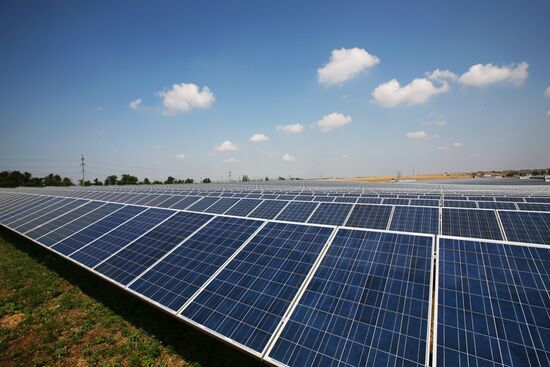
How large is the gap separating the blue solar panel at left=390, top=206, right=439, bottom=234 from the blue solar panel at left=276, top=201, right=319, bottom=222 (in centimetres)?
466

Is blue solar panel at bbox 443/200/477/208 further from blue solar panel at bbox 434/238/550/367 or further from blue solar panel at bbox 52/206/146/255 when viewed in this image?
blue solar panel at bbox 52/206/146/255

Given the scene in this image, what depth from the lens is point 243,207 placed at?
59.6ft

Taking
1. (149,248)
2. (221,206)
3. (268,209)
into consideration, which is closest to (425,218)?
(268,209)

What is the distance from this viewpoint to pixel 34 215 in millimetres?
19625

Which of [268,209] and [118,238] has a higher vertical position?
[268,209]

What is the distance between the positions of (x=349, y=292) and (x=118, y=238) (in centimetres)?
1018

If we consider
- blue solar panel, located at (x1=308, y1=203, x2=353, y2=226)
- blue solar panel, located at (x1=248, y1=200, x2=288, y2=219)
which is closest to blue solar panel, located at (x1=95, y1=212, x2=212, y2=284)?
blue solar panel, located at (x1=248, y1=200, x2=288, y2=219)

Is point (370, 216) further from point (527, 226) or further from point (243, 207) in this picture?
point (243, 207)

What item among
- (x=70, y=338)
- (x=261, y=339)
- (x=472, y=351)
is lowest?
(x=70, y=338)

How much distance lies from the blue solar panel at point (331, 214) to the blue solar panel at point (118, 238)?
762 centimetres

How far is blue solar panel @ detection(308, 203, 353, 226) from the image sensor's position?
543 inches

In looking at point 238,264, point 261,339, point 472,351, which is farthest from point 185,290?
point 472,351

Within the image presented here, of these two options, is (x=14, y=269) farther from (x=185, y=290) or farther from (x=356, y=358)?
(x=356, y=358)

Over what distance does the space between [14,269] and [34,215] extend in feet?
21.8
